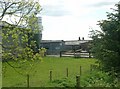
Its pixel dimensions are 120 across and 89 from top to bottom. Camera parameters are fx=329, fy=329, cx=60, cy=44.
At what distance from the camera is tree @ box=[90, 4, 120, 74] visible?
1314 centimetres

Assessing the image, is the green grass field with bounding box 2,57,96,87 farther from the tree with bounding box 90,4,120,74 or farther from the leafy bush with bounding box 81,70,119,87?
the tree with bounding box 90,4,120,74

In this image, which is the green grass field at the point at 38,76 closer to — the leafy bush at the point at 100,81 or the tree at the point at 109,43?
the leafy bush at the point at 100,81

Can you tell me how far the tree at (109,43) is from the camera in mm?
13136

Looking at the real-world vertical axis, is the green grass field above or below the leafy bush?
below

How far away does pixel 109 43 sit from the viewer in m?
13.3

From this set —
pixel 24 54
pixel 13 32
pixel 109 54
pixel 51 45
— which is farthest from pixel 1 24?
pixel 51 45

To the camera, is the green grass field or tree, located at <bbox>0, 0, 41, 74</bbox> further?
the green grass field

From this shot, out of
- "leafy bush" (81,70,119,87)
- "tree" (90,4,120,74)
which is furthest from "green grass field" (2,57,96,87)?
"tree" (90,4,120,74)

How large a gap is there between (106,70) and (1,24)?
4.98 metres

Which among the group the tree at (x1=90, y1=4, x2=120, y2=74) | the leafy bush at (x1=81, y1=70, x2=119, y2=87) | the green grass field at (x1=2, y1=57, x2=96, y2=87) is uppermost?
the tree at (x1=90, y1=4, x2=120, y2=74)

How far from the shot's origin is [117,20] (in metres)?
13.6

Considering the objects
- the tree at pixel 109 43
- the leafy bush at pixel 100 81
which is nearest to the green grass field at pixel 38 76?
the leafy bush at pixel 100 81

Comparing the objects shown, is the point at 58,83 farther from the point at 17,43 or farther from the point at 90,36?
the point at 17,43

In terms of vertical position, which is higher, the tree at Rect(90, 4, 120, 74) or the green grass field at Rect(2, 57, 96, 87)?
the tree at Rect(90, 4, 120, 74)
